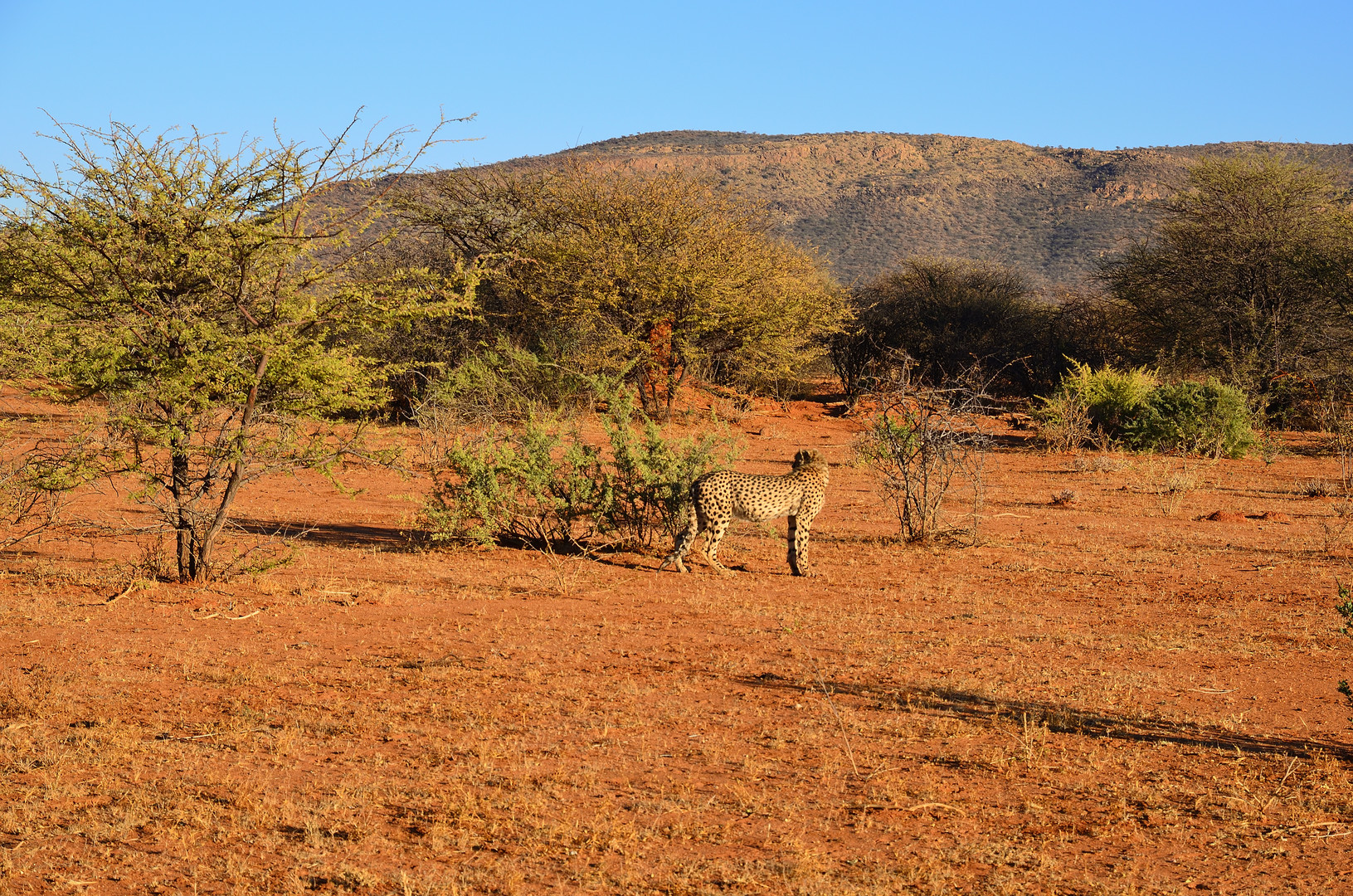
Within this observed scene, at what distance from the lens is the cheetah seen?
9.82 metres

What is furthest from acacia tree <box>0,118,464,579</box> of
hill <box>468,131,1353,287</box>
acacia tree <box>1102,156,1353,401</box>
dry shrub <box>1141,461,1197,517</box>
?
hill <box>468,131,1353,287</box>

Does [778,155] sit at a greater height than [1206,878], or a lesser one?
greater

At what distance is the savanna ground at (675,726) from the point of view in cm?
402

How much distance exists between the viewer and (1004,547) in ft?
37.4

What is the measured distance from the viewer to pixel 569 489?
10688 mm

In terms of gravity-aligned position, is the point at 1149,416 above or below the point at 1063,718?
above

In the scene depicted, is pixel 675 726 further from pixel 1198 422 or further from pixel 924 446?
pixel 1198 422

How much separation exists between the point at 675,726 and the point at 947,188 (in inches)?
2841

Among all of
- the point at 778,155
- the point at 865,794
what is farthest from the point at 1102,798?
the point at 778,155

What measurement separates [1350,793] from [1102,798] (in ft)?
3.61

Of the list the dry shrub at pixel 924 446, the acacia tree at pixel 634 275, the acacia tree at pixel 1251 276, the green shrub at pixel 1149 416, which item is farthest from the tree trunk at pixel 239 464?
the acacia tree at pixel 1251 276

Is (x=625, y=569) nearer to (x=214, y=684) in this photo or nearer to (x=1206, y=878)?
(x=214, y=684)

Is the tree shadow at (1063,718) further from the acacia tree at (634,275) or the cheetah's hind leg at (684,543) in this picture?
the acacia tree at (634,275)

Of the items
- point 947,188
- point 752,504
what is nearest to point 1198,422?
point 752,504
